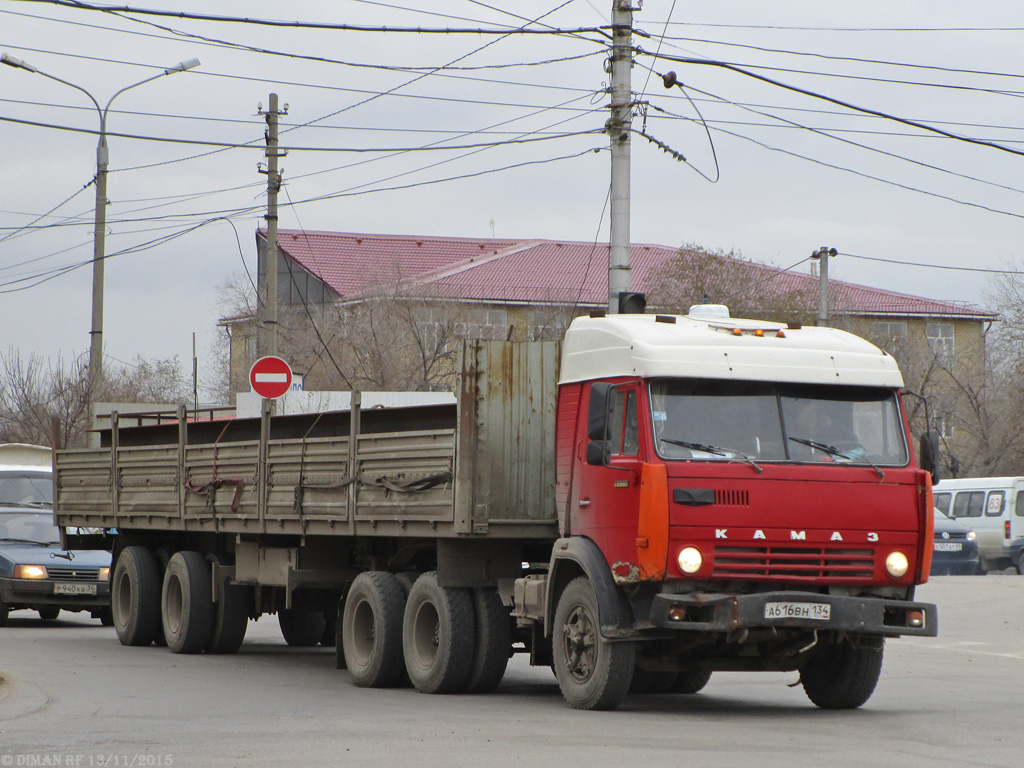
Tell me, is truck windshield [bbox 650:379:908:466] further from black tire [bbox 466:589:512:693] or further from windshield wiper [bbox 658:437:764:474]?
black tire [bbox 466:589:512:693]

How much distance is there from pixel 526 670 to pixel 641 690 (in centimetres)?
265

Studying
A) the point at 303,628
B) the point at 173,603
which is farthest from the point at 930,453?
the point at 173,603

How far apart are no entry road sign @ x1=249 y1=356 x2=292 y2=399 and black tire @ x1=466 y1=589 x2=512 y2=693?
358 inches

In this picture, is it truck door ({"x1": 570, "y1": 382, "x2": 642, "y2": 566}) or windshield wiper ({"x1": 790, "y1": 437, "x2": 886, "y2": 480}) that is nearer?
truck door ({"x1": 570, "y1": 382, "x2": 642, "y2": 566})

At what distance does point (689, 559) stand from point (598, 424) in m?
1.08

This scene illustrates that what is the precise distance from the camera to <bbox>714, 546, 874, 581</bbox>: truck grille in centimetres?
996

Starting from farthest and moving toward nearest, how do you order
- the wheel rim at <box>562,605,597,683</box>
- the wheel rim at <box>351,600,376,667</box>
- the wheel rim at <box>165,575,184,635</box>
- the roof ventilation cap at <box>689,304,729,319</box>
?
the wheel rim at <box>165,575,184,635</box> → the wheel rim at <box>351,600,376,667</box> → the roof ventilation cap at <box>689,304,729,319</box> → the wheel rim at <box>562,605,597,683</box>

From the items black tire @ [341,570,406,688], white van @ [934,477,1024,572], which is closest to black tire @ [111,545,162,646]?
black tire @ [341,570,406,688]

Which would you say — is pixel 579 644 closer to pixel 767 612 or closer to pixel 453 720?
pixel 453 720

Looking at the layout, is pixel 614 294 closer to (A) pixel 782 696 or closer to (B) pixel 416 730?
(A) pixel 782 696

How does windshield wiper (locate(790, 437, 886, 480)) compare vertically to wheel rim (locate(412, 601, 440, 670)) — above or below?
above

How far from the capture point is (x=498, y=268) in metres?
60.6

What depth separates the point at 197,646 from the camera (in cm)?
1631

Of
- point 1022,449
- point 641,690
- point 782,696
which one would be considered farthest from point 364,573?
point 1022,449
